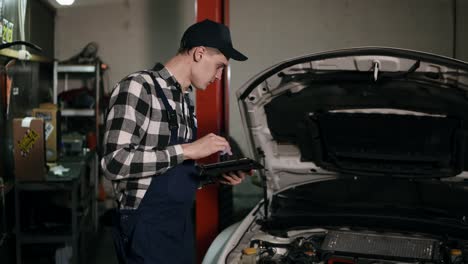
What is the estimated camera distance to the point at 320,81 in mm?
1942

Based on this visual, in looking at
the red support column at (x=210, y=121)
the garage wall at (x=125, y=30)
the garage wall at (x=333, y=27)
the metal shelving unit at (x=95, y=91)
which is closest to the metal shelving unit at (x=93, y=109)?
the metal shelving unit at (x=95, y=91)

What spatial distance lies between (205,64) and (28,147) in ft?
5.67

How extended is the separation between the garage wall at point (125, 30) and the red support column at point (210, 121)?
227cm

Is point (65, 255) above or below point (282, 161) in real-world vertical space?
below

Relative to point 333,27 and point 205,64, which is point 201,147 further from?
point 333,27

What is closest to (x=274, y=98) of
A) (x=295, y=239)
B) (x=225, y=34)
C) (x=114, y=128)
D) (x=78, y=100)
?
(x=225, y=34)

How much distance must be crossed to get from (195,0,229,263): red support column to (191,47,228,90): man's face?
1.11 metres

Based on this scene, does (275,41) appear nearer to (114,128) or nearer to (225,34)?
(225,34)

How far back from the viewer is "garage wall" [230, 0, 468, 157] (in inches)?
197

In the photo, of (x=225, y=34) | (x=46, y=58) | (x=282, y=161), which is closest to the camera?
(x=225, y=34)

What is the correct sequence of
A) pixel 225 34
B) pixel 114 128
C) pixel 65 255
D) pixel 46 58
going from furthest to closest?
1. pixel 46 58
2. pixel 65 255
3. pixel 225 34
4. pixel 114 128

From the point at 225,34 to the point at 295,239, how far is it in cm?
86

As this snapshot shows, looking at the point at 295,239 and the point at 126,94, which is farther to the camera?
the point at 295,239

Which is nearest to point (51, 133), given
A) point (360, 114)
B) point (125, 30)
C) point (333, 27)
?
point (125, 30)
